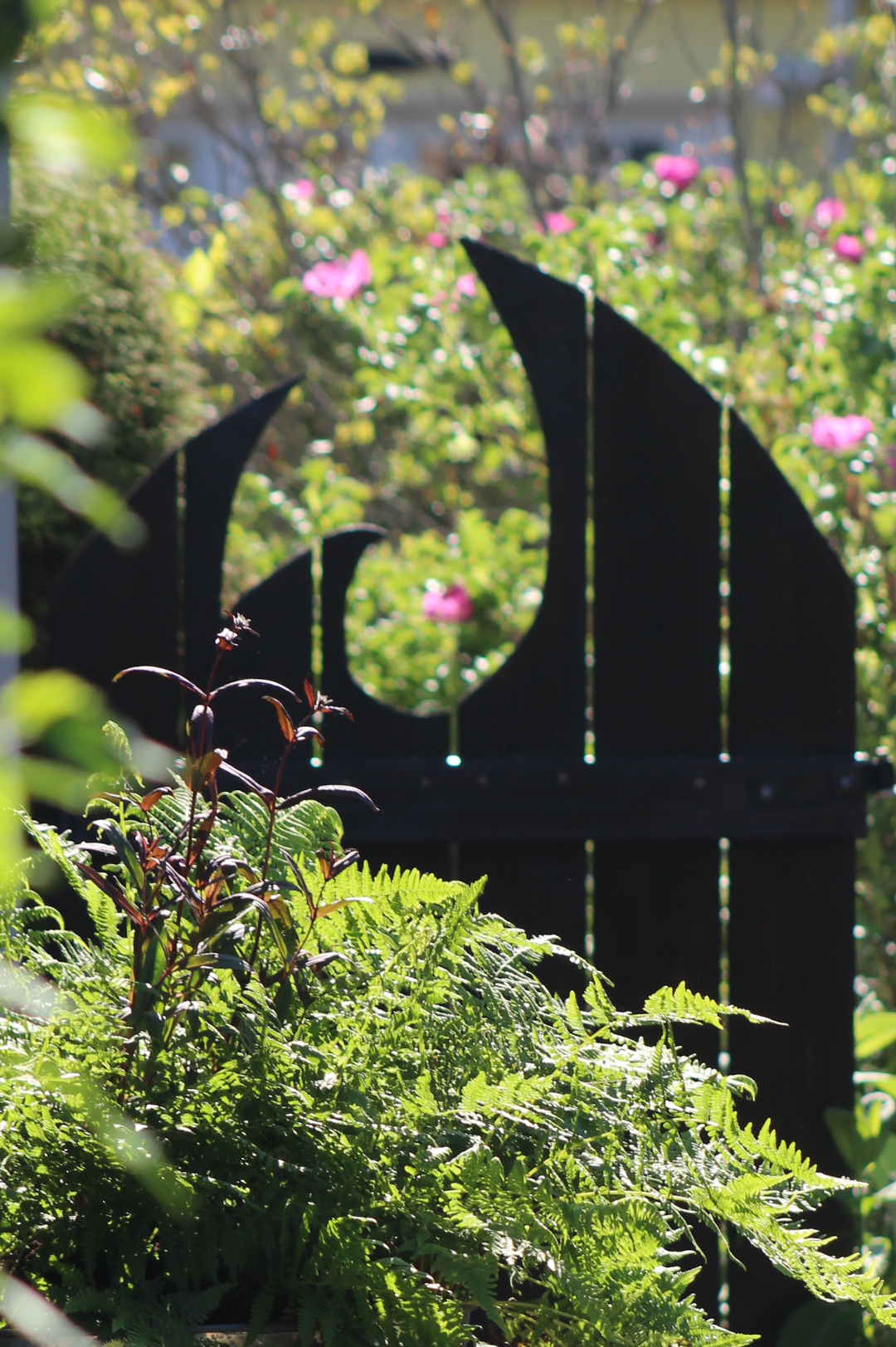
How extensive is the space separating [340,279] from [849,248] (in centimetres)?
122

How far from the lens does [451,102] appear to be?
23.9 feet

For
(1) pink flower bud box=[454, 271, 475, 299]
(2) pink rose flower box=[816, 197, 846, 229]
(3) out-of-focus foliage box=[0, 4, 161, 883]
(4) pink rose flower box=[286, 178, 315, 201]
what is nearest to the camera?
(3) out-of-focus foliage box=[0, 4, 161, 883]

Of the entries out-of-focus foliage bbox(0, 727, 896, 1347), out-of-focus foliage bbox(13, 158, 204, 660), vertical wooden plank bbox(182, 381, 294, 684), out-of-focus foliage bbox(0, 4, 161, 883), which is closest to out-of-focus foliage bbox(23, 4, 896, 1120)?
out-of-focus foliage bbox(13, 158, 204, 660)

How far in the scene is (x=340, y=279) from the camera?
2949 millimetres

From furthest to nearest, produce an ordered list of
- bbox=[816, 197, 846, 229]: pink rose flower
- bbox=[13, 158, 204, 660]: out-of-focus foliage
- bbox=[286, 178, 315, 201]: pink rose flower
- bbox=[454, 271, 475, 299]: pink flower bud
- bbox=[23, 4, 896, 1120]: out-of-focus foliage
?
bbox=[286, 178, 315, 201]: pink rose flower, bbox=[816, 197, 846, 229]: pink rose flower, bbox=[454, 271, 475, 299]: pink flower bud, bbox=[23, 4, 896, 1120]: out-of-focus foliage, bbox=[13, 158, 204, 660]: out-of-focus foliage

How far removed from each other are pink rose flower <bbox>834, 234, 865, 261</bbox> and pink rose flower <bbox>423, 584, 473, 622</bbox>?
129cm

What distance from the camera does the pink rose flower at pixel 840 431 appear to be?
2434mm

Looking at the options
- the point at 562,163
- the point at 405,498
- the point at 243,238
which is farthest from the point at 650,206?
the point at 243,238

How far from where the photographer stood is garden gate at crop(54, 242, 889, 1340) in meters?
1.87

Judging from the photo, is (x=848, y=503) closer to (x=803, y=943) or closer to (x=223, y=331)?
(x=803, y=943)

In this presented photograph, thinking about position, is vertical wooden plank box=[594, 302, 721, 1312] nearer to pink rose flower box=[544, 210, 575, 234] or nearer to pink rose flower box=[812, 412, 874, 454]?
pink rose flower box=[812, 412, 874, 454]

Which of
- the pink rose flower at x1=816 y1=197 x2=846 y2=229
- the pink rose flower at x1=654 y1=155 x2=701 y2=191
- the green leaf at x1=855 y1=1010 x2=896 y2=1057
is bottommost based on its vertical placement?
the green leaf at x1=855 y1=1010 x2=896 y2=1057

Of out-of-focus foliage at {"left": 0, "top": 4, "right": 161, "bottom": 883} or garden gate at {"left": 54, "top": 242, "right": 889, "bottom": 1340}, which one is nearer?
out-of-focus foliage at {"left": 0, "top": 4, "right": 161, "bottom": 883}

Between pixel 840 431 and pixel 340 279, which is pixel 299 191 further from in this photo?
pixel 840 431
